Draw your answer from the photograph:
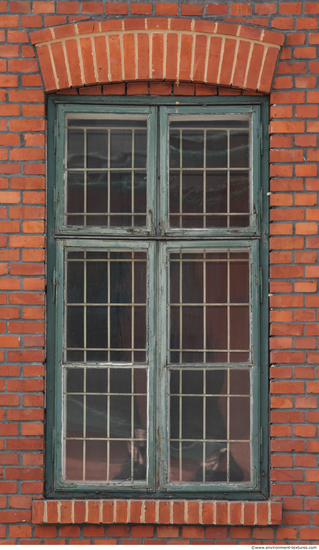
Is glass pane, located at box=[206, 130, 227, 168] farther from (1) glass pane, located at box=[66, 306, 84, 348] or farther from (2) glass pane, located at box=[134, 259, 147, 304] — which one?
(1) glass pane, located at box=[66, 306, 84, 348]

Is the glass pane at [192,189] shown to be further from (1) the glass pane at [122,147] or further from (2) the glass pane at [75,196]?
(2) the glass pane at [75,196]

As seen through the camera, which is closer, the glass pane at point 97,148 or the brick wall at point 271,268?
the brick wall at point 271,268

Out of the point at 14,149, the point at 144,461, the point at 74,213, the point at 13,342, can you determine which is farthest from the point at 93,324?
the point at 14,149

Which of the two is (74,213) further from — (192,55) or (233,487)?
(233,487)

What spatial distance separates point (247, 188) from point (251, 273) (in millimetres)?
514

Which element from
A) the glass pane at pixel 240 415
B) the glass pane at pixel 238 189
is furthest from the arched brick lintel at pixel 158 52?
the glass pane at pixel 240 415

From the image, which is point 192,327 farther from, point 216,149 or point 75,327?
point 216,149

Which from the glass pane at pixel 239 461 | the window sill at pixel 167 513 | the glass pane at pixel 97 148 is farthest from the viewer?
the glass pane at pixel 97 148

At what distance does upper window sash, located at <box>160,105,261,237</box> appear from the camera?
284 centimetres

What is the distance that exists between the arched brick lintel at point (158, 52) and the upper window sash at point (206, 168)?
179mm

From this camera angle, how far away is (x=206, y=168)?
113 inches

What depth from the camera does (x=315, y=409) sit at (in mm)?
2713

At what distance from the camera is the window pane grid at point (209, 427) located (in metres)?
2.78

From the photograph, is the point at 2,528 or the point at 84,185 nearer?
the point at 2,528
